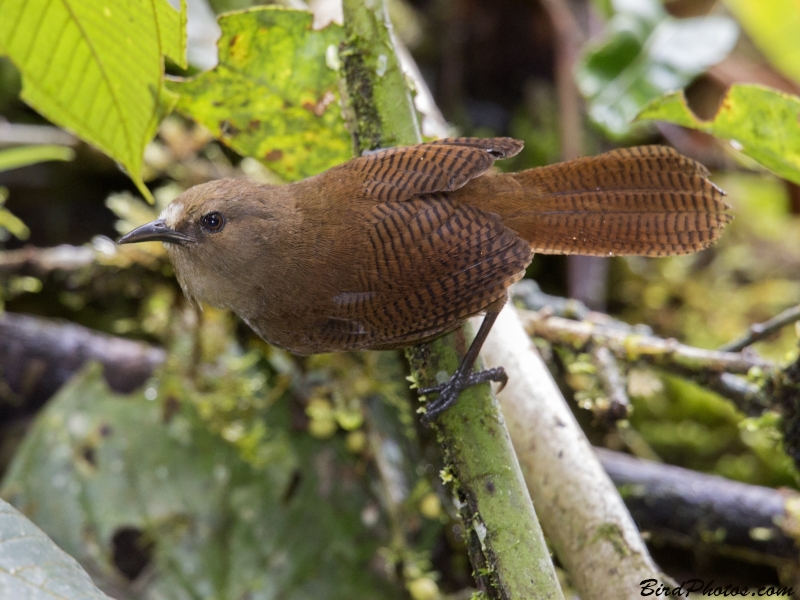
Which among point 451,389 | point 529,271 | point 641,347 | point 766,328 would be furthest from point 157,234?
point 529,271

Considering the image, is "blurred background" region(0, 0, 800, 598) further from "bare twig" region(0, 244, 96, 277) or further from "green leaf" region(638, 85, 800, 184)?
"green leaf" region(638, 85, 800, 184)

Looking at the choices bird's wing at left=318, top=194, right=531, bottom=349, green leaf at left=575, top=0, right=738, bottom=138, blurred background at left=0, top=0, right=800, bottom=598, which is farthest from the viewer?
green leaf at left=575, top=0, right=738, bottom=138

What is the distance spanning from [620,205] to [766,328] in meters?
0.71

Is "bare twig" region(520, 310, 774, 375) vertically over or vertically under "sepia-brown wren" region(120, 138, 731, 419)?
under

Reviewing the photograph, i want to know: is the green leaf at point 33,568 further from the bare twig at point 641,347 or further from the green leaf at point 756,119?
the green leaf at point 756,119

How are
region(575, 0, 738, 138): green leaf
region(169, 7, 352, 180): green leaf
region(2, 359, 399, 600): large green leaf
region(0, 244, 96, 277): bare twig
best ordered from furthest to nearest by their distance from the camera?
1. region(575, 0, 738, 138): green leaf
2. region(0, 244, 96, 277): bare twig
3. region(2, 359, 399, 600): large green leaf
4. region(169, 7, 352, 180): green leaf

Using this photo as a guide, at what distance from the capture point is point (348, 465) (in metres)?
2.93

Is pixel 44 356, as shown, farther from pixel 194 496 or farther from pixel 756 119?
pixel 756 119

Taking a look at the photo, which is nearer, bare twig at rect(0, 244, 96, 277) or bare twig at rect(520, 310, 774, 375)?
bare twig at rect(520, 310, 774, 375)

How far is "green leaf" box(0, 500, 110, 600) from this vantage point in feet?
4.72

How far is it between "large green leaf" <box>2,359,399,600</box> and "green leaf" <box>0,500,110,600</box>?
3.53 ft

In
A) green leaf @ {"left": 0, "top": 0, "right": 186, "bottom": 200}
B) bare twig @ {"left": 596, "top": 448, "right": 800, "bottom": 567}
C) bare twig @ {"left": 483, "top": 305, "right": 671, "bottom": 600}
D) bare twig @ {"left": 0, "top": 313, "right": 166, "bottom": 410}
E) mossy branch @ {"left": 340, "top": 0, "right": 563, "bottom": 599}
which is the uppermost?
green leaf @ {"left": 0, "top": 0, "right": 186, "bottom": 200}

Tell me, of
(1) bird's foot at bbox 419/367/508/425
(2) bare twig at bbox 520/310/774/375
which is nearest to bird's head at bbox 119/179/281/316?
(1) bird's foot at bbox 419/367/508/425

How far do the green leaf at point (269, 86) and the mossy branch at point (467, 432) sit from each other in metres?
0.20
